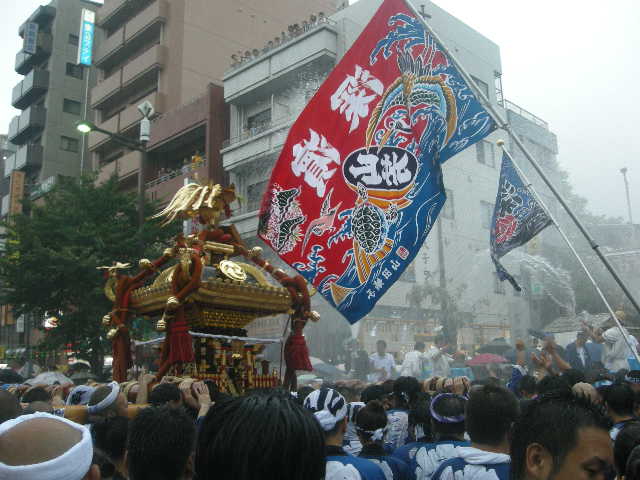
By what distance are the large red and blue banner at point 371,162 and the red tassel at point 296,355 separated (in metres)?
0.63

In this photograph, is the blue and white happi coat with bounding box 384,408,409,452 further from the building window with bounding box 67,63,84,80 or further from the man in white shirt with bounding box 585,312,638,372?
the building window with bounding box 67,63,84,80

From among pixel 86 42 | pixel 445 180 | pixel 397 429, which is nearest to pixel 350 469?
pixel 397 429

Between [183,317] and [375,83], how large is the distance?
2.95m

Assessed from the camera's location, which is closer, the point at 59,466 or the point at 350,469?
the point at 59,466

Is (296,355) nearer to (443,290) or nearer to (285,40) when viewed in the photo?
(443,290)

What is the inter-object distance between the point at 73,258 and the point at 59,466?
14.3 metres

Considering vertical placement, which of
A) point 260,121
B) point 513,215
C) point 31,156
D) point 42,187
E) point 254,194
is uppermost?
point 31,156

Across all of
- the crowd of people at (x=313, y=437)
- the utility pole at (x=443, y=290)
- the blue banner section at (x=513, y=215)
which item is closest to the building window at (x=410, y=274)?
the utility pole at (x=443, y=290)

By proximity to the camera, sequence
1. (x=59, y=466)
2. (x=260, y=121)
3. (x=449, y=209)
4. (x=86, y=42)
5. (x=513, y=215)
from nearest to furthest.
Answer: (x=59, y=466) < (x=513, y=215) < (x=449, y=209) < (x=260, y=121) < (x=86, y=42)

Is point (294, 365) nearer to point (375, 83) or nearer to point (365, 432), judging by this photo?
point (365, 432)

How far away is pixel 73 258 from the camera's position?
49.1ft

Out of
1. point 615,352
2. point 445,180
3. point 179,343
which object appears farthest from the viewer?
point 445,180

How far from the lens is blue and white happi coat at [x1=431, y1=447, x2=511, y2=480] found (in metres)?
2.79

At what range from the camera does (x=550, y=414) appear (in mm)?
2023
